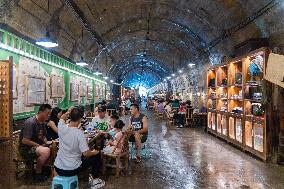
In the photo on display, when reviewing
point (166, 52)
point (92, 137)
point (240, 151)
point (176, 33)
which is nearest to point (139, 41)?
point (166, 52)

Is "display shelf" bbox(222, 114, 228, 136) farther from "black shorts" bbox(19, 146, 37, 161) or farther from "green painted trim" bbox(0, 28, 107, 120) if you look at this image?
"black shorts" bbox(19, 146, 37, 161)

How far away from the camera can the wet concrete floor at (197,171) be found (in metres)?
6.37

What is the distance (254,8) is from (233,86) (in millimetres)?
2839

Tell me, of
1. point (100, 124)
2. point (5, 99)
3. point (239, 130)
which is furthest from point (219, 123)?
point (5, 99)

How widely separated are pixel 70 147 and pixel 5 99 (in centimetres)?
155

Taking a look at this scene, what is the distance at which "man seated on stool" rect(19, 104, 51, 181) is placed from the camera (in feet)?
21.1

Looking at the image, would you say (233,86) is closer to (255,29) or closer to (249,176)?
(255,29)

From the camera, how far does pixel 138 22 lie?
17219 mm

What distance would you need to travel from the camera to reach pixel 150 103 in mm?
37469

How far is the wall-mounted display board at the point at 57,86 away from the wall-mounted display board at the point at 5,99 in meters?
6.33

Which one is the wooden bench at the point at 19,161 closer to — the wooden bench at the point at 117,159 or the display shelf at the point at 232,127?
the wooden bench at the point at 117,159

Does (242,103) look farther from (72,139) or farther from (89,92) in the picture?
(89,92)

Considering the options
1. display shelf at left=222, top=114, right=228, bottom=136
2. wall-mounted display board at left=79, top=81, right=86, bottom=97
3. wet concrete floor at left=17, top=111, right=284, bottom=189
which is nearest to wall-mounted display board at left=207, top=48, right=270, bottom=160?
display shelf at left=222, top=114, right=228, bottom=136

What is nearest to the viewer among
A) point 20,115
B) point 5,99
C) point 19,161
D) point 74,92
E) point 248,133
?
point 5,99
